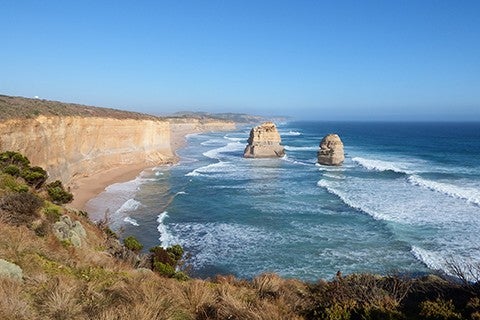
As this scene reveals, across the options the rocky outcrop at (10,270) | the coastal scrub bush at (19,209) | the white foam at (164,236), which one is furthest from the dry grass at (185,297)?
the white foam at (164,236)

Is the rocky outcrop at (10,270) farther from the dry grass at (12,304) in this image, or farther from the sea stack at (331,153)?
the sea stack at (331,153)

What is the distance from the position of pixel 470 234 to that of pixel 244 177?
2328 centimetres

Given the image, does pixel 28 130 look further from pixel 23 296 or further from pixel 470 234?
pixel 470 234

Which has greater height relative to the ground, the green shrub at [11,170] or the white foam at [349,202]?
the green shrub at [11,170]

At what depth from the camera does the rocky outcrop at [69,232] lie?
10.9 meters

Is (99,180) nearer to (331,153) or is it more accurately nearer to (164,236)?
(164,236)

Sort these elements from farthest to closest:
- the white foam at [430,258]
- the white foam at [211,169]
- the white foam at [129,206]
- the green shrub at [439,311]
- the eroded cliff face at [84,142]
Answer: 1. the white foam at [211,169]
2. the white foam at [129,206]
3. the eroded cliff face at [84,142]
4. the white foam at [430,258]
5. the green shrub at [439,311]

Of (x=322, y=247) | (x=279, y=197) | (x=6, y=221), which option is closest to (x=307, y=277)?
(x=322, y=247)

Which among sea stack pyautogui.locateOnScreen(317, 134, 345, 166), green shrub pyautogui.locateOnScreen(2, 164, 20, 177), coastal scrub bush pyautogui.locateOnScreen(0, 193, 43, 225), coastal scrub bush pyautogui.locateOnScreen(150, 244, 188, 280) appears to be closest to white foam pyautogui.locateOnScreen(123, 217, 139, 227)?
green shrub pyautogui.locateOnScreen(2, 164, 20, 177)

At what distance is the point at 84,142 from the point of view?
37.3 metres

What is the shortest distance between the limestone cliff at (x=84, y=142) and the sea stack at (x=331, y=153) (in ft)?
61.5

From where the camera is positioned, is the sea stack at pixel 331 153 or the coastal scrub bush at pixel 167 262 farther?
the sea stack at pixel 331 153

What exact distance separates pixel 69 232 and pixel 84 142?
27.9m

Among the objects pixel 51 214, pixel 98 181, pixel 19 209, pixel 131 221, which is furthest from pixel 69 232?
pixel 98 181
